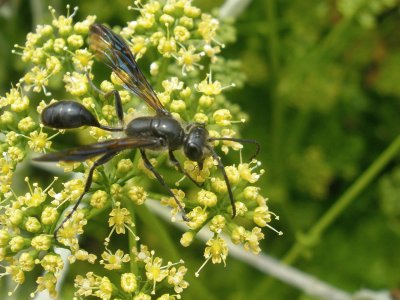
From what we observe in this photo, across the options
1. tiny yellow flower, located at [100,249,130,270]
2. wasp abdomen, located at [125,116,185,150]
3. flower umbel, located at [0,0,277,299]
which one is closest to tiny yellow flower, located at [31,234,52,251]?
flower umbel, located at [0,0,277,299]

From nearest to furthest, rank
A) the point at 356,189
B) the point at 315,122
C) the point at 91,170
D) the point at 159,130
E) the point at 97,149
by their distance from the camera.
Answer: the point at 97,149, the point at 91,170, the point at 159,130, the point at 356,189, the point at 315,122

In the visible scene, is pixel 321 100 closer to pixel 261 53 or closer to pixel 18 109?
pixel 261 53

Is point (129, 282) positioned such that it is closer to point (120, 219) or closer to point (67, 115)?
point (120, 219)

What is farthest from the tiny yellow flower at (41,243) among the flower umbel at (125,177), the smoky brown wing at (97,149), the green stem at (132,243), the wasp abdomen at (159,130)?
the wasp abdomen at (159,130)

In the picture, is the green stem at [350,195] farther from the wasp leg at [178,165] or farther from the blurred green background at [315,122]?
the wasp leg at [178,165]

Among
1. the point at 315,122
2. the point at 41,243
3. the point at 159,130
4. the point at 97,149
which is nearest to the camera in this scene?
the point at 97,149

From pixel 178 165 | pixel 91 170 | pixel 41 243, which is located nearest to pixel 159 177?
pixel 178 165
